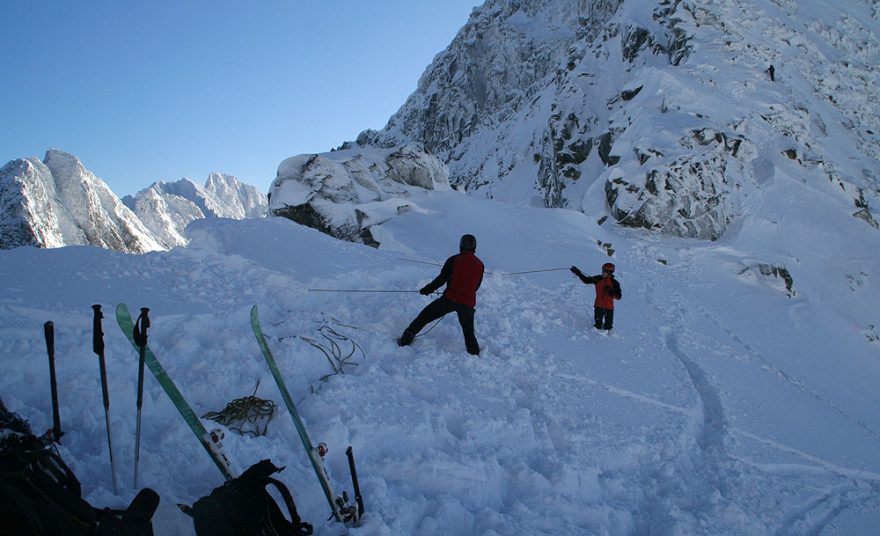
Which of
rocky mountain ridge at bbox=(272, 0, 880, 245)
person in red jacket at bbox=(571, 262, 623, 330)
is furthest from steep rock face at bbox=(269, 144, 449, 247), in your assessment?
person in red jacket at bbox=(571, 262, 623, 330)

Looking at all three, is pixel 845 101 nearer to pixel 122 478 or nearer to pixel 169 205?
pixel 122 478

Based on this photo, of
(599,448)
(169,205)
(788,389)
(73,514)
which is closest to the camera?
(73,514)

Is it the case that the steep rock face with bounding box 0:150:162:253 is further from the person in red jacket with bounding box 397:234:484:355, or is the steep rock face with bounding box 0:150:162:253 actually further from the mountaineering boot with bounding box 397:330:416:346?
the person in red jacket with bounding box 397:234:484:355

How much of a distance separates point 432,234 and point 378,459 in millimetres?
8679

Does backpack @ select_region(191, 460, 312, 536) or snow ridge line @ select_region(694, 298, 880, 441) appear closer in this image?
backpack @ select_region(191, 460, 312, 536)

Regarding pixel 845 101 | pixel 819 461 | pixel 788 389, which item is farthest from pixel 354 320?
pixel 845 101

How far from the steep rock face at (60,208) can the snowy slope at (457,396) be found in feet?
86.8

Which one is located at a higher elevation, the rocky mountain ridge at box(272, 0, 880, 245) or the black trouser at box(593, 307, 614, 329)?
A: the rocky mountain ridge at box(272, 0, 880, 245)

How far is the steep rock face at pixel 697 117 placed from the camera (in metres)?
16.1

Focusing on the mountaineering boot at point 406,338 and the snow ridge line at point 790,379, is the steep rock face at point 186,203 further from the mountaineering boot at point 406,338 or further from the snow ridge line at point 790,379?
the snow ridge line at point 790,379

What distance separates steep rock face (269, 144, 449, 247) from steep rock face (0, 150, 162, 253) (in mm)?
20239

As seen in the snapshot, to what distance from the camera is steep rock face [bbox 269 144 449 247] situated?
1311 cm

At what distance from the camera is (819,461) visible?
16.1 feet

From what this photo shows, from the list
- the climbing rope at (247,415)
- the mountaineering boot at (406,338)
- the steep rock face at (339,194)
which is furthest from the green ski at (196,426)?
the steep rock face at (339,194)
